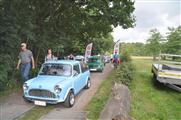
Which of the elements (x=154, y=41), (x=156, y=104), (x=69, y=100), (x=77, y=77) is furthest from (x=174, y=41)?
(x=69, y=100)

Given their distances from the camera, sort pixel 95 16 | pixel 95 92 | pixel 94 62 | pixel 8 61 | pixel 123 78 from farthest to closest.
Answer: pixel 94 62 → pixel 95 16 → pixel 123 78 → pixel 95 92 → pixel 8 61

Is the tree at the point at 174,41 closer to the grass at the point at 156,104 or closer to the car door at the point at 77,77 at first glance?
the grass at the point at 156,104

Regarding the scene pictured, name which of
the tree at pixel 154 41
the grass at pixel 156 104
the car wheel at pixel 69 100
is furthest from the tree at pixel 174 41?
the car wheel at pixel 69 100

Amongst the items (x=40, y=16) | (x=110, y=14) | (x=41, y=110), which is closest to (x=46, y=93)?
(x=41, y=110)

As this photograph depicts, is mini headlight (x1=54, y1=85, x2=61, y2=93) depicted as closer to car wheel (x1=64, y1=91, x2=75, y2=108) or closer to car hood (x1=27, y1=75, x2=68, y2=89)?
car hood (x1=27, y1=75, x2=68, y2=89)

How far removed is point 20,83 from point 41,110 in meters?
4.11

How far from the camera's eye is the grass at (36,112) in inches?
302

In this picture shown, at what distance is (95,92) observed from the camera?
11766mm

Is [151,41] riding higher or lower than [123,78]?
higher

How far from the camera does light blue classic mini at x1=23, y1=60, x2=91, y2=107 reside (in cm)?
823

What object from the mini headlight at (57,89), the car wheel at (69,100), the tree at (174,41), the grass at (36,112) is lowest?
the grass at (36,112)

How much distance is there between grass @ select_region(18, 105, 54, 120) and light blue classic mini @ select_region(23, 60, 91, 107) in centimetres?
30

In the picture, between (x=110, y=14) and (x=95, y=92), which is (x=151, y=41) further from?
(x=95, y=92)

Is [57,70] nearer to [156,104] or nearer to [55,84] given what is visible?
[55,84]
